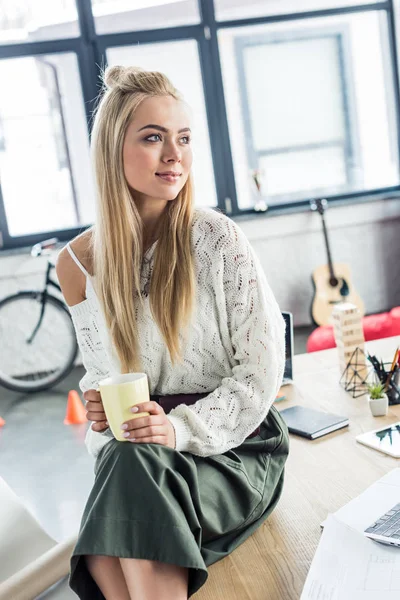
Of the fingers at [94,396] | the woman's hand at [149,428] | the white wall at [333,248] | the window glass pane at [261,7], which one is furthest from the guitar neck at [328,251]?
the woman's hand at [149,428]

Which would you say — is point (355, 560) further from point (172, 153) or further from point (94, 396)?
point (172, 153)

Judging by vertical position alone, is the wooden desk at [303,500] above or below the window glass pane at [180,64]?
below

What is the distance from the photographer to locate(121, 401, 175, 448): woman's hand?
3.60ft

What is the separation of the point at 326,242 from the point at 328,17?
1.75 m

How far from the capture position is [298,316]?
5176 mm

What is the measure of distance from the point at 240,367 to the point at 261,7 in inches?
172

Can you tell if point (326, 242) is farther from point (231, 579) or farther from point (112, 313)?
point (231, 579)

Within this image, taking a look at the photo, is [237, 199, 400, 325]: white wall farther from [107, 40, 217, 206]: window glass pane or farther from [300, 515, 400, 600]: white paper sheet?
[300, 515, 400, 600]: white paper sheet

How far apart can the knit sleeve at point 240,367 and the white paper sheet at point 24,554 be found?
0.44m

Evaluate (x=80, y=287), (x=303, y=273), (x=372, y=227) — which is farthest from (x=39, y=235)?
(x=80, y=287)

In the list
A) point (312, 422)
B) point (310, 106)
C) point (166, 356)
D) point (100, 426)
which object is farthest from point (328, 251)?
point (100, 426)

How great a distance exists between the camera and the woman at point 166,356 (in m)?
1.02

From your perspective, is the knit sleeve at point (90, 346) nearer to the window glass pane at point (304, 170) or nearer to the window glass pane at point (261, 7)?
the window glass pane at point (304, 170)

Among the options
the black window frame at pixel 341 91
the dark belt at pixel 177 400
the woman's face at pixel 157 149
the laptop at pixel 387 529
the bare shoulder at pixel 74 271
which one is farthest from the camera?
the black window frame at pixel 341 91
